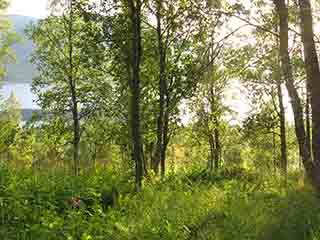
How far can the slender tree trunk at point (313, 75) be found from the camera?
8.31m

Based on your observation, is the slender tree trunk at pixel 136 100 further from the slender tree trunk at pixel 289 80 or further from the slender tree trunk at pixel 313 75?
the slender tree trunk at pixel 313 75

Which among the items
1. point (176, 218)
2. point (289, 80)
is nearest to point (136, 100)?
point (289, 80)

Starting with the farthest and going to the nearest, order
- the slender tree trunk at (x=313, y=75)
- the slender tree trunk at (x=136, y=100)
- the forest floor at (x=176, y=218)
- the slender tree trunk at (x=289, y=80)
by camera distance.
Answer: the slender tree trunk at (x=136, y=100) < the slender tree trunk at (x=289, y=80) < the slender tree trunk at (x=313, y=75) < the forest floor at (x=176, y=218)

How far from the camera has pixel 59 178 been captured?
10047 millimetres

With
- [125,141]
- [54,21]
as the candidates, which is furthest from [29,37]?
[125,141]

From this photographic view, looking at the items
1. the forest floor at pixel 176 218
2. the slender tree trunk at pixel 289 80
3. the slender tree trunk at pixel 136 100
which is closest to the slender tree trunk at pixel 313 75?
the forest floor at pixel 176 218

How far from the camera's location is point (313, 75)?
8469mm

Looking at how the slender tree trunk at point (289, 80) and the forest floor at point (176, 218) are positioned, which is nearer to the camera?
the forest floor at point (176, 218)

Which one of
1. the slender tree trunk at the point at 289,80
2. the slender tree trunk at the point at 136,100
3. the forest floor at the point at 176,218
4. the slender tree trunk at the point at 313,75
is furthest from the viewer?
the slender tree trunk at the point at 136,100

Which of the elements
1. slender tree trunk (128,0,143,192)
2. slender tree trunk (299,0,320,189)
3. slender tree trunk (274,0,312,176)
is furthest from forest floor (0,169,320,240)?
slender tree trunk (128,0,143,192)

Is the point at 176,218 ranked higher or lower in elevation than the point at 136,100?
lower

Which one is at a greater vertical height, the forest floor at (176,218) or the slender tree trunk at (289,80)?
the slender tree trunk at (289,80)

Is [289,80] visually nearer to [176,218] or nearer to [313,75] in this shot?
[313,75]

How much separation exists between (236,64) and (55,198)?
508 centimetres
